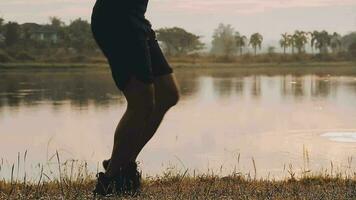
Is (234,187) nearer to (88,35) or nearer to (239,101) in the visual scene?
(239,101)

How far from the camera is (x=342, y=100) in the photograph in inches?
888

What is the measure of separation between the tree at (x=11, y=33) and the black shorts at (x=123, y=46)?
2873 inches

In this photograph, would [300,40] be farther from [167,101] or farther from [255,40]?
[167,101]

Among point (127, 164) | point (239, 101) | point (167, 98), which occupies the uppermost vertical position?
point (167, 98)

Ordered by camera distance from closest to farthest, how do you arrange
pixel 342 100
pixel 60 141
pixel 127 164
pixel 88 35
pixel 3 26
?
pixel 127 164 < pixel 60 141 < pixel 342 100 < pixel 3 26 < pixel 88 35

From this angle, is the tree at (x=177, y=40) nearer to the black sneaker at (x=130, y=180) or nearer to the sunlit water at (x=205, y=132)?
the sunlit water at (x=205, y=132)

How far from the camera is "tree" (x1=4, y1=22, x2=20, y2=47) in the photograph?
73988 mm

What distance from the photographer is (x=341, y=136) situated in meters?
12.7

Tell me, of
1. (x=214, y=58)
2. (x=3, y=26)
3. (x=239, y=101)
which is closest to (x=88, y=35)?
(x=3, y=26)

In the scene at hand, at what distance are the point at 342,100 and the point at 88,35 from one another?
60.1 m

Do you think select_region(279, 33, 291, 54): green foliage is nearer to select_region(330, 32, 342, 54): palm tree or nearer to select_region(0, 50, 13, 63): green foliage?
select_region(330, 32, 342, 54): palm tree

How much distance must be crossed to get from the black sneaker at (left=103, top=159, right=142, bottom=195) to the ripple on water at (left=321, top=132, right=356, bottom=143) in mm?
9260

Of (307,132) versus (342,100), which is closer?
(307,132)

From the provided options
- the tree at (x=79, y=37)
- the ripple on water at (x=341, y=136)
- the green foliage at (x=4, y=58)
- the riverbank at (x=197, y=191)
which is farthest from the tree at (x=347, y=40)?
the riverbank at (x=197, y=191)
